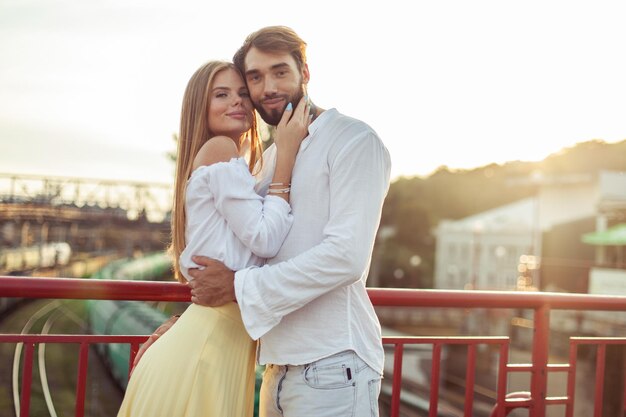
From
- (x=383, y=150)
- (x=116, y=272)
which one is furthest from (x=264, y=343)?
(x=116, y=272)

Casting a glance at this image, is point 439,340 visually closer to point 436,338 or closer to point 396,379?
point 436,338

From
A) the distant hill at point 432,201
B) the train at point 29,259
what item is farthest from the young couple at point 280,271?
the train at point 29,259

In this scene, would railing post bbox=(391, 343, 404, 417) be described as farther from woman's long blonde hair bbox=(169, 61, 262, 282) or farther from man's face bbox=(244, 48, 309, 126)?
man's face bbox=(244, 48, 309, 126)

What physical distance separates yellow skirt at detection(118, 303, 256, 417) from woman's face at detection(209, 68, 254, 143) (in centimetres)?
57

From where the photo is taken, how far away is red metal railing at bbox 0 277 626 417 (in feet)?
8.08

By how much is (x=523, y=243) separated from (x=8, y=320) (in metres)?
29.7

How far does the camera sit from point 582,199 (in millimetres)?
31984

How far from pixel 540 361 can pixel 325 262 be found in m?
1.54

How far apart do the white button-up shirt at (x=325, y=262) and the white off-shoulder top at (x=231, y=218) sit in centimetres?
7

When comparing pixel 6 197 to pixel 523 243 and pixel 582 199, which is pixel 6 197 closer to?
pixel 523 243

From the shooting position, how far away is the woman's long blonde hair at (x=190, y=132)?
2256 millimetres

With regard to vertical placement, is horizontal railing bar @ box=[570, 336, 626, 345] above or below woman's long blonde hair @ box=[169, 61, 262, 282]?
below

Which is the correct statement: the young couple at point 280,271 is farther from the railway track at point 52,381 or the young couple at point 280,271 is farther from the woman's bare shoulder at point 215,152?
the railway track at point 52,381

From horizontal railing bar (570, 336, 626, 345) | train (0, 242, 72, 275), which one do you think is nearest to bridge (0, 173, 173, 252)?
train (0, 242, 72, 275)
